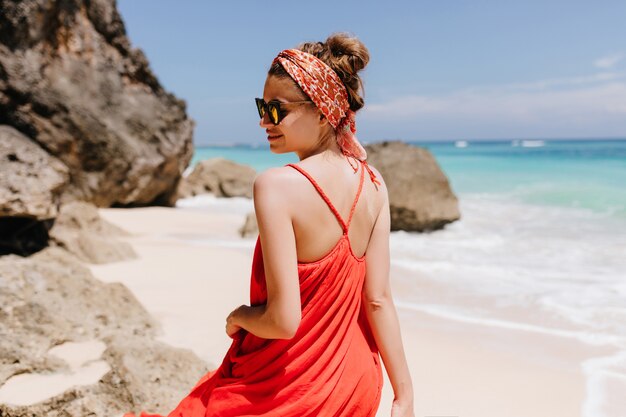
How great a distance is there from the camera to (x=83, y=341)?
3.69m

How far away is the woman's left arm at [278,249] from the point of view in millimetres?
1682

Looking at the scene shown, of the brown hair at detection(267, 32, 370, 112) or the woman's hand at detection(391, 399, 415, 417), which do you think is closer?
the brown hair at detection(267, 32, 370, 112)

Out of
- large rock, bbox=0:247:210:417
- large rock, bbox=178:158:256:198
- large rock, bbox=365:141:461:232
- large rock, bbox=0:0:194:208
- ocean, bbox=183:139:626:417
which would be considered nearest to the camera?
large rock, bbox=0:247:210:417

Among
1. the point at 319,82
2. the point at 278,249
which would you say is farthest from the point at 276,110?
the point at 278,249

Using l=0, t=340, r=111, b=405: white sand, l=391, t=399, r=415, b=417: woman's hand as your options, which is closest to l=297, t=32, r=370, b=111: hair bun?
l=391, t=399, r=415, b=417: woman's hand

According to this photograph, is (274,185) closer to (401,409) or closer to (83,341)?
(401,409)

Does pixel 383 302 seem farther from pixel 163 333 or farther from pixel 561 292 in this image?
pixel 561 292

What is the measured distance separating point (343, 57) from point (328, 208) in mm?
494

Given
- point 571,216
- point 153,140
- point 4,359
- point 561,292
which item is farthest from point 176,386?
point 571,216

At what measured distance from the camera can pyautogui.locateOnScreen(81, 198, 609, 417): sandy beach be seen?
3418 millimetres

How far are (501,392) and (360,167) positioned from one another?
2278 mm

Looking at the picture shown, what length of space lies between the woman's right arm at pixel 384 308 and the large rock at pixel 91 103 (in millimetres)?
7563

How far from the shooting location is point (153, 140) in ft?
41.0

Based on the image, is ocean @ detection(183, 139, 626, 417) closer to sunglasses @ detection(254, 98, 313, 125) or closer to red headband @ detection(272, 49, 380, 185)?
red headband @ detection(272, 49, 380, 185)
